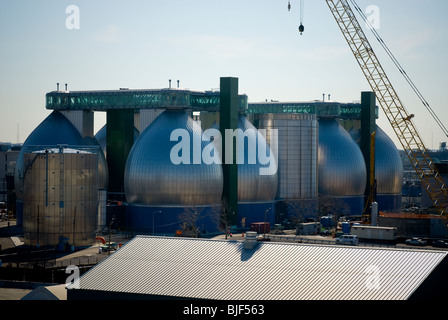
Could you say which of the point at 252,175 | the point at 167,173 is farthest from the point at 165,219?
the point at 252,175

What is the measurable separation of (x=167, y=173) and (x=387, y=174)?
6817 centimetres

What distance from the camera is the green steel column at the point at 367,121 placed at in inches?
6870

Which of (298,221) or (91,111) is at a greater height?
(91,111)

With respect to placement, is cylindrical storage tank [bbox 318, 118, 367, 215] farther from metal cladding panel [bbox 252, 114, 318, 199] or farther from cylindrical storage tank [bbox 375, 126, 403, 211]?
cylindrical storage tank [bbox 375, 126, 403, 211]

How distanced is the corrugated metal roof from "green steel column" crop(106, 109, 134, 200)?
258ft

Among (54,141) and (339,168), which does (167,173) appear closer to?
(54,141)

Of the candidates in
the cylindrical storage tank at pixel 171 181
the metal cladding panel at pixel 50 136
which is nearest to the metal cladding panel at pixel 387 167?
the cylindrical storage tank at pixel 171 181

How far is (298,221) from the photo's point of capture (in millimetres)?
142250

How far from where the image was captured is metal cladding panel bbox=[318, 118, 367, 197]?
166m

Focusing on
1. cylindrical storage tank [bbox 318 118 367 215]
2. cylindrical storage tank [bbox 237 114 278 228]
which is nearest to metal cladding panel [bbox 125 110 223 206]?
cylindrical storage tank [bbox 237 114 278 228]
